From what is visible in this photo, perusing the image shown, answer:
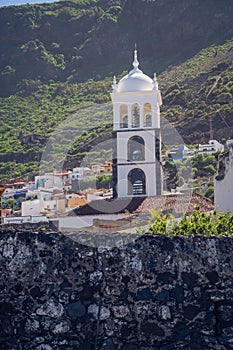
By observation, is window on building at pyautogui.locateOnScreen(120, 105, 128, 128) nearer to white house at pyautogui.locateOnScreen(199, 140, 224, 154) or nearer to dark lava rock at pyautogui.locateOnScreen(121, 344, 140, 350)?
dark lava rock at pyautogui.locateOnScreen(121, 344, 140, 350)

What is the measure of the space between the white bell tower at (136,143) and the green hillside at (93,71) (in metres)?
31.3

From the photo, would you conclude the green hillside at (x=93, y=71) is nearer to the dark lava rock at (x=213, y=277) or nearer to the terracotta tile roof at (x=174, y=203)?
the terracotta tile roof at (x=174, y=203)

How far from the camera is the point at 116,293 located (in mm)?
4695

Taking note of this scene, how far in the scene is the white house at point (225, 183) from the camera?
1356cm

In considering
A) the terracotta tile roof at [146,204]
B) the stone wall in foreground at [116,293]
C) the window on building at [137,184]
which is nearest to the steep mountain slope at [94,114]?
the window on building at [137,184]

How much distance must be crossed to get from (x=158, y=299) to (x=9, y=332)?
109cm

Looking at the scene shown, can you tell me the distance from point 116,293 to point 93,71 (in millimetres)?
80191

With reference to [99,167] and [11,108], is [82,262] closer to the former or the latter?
[99,167]

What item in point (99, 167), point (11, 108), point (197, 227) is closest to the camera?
point (197, 227)

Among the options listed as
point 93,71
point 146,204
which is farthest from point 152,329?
point 93,71

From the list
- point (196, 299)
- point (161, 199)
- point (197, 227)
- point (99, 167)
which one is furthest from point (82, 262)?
point (99, 167)

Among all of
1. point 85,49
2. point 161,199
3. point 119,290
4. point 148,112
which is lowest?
point 119,290

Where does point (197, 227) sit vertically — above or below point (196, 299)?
above

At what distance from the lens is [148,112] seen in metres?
27.1
